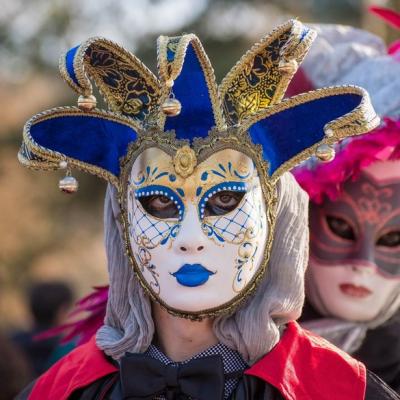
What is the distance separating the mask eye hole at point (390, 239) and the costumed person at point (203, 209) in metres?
0.70

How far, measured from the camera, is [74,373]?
350 cm

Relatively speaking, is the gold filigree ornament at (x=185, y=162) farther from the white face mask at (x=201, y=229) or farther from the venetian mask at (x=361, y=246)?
the venetian mask at (x=361, y=246)

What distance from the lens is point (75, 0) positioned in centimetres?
1304

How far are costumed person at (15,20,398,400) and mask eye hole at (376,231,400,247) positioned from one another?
0.70m

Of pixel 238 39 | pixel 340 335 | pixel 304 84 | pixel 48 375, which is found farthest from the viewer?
pixel 238 39

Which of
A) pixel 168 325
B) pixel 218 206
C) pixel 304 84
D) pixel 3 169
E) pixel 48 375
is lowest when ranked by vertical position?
pixel 3 169

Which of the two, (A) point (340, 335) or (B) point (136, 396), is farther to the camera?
(A) point (340, 335)

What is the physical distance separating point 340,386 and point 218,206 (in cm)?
65

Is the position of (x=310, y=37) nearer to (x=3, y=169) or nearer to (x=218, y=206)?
(x=218, y=206)

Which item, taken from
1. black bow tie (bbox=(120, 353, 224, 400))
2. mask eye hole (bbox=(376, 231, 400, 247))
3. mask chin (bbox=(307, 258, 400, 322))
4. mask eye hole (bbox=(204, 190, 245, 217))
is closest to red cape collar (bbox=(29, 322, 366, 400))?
black bow tie (bbox=(120, 353, 224, 400))

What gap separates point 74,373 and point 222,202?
2.47 ft

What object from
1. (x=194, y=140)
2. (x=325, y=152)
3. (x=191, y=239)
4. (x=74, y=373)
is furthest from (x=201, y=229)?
(x=74, y=373)

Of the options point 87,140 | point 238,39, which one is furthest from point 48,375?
point 238,39

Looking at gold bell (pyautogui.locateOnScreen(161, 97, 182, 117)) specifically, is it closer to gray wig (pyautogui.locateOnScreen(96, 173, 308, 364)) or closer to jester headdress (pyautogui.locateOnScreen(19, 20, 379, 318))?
jester headdress (pyautogui.locateOnScreen(19, 20, 379, 318))
